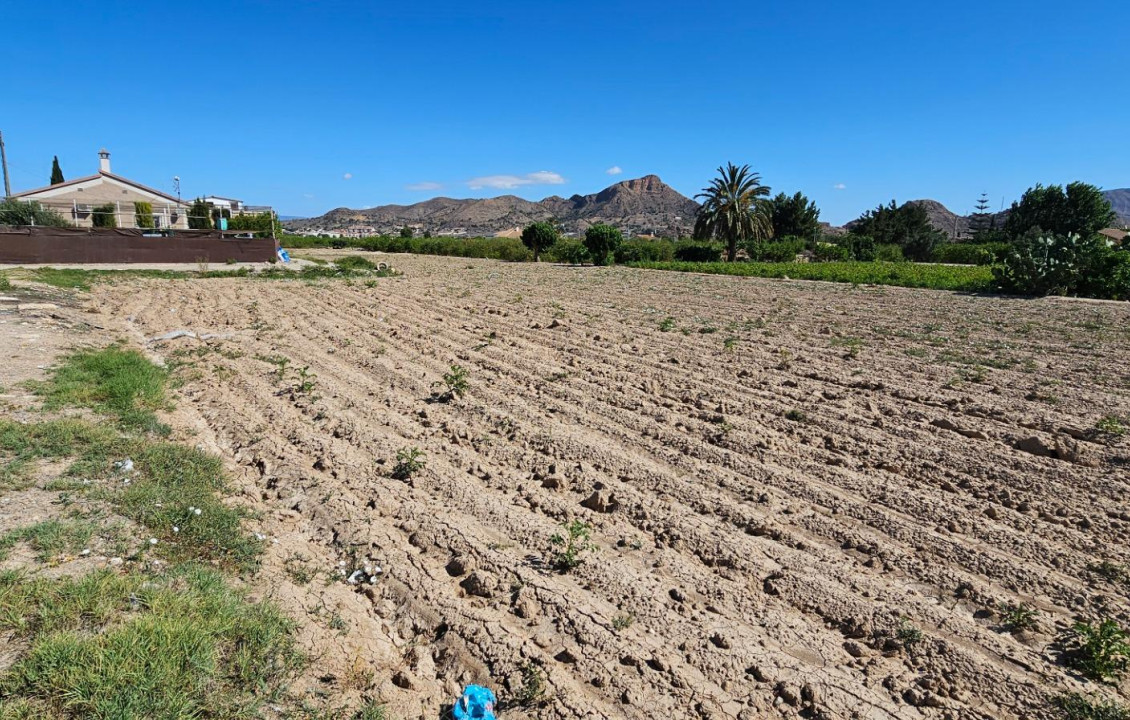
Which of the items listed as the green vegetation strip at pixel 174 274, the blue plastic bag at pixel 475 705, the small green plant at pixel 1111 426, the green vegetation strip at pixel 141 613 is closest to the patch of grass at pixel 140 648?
the green vegetation strip at pixel 141 613

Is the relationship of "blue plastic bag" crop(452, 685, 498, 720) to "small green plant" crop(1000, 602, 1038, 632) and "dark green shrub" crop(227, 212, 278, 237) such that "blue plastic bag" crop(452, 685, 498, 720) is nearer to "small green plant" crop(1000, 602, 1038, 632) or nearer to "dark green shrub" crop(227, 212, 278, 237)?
"small green plant" crop(1000, 602, 1038, 632)

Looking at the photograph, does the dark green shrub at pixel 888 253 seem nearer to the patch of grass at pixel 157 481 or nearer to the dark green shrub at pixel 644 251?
the dark green shrub at pixel 644 251

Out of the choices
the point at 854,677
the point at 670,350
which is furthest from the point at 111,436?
the point at 670,350

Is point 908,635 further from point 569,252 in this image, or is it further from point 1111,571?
point 569,252

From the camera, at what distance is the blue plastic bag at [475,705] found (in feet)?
8.45

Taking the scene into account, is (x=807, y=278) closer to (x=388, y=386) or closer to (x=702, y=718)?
(x=388, y=386)

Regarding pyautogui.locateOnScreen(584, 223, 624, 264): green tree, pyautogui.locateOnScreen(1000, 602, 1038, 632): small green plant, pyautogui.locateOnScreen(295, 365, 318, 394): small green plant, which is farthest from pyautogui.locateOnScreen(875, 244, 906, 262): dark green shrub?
pyautogui.locateOnScreen(1000, 602, 1038, 632): small green plant

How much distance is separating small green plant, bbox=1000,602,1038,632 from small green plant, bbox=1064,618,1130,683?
0.59 ft

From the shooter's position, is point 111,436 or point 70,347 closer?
point 111,436

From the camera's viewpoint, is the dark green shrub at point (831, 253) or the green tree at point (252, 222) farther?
the dark green shrub at point (831, 253)

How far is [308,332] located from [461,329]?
272cm

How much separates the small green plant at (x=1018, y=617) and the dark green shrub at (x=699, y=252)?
36851mm

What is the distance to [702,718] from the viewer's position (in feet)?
8.68

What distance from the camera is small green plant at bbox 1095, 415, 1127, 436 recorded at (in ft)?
17.9
